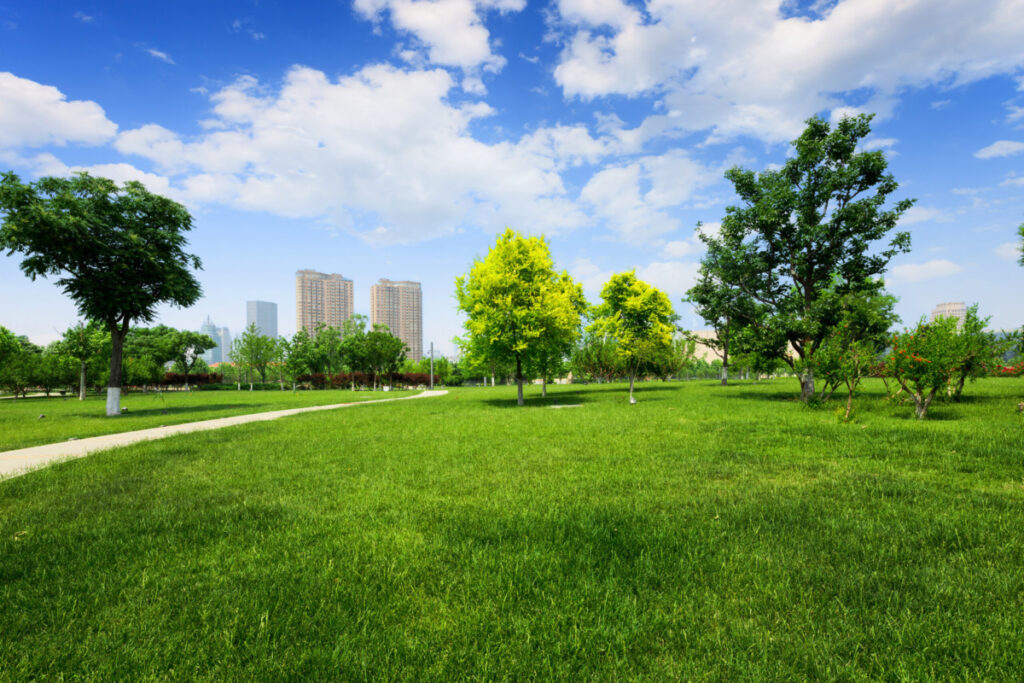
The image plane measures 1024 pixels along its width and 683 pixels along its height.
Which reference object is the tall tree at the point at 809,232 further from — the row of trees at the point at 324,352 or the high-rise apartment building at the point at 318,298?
the high-rise apartment building at the point at 318,298

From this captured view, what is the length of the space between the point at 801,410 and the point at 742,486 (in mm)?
11793

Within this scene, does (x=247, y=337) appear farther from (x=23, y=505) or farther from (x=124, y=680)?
(x=124, y=680)

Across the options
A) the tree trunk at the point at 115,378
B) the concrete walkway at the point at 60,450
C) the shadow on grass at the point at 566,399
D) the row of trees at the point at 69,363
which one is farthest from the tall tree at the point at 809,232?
the row of trees at the point at 69,363

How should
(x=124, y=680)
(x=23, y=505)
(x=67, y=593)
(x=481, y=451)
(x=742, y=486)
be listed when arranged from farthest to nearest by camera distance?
(x=481, y=451) < (x=742, y=486) < (x=23, y=505) < (x=67, y=593) < (x=124, y=680)

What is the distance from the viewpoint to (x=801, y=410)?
15766mm

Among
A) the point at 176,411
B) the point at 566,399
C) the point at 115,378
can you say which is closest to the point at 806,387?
the point at 566,399

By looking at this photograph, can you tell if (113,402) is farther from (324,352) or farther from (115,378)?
(324,352)

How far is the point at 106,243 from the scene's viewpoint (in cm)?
2038

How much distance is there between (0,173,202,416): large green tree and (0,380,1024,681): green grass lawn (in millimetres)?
16819

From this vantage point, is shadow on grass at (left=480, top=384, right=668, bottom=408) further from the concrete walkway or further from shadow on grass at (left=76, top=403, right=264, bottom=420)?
the concrete walkway

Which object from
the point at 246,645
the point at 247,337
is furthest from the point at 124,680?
the point at 247,337

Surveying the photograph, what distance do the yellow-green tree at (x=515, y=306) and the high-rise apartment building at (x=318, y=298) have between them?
576 feet

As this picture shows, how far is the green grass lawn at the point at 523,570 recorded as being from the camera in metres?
2.81

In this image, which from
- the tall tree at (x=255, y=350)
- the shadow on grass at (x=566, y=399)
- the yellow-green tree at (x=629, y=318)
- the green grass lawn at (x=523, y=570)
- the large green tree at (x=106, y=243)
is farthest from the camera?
the tall tree at (x=255, y=350)
